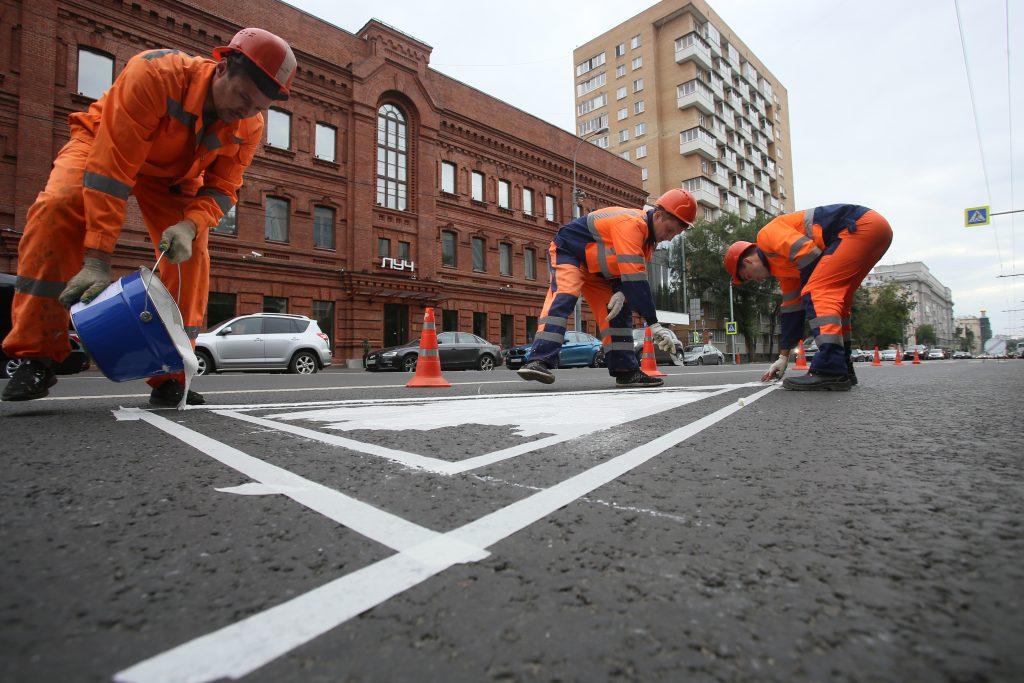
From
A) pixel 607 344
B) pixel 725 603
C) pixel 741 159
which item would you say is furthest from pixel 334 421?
pixel 741 159

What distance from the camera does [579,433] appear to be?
6.60 ft

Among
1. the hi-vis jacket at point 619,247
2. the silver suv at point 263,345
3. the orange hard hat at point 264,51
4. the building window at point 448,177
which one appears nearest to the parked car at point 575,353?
the silver suv at point 263,345

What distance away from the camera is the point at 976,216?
73.7ft

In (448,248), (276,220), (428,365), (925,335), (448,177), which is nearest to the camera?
(428,365)

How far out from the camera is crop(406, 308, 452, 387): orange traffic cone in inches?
209

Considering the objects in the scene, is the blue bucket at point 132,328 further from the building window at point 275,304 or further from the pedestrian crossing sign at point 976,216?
the pedestrian crossing sign at point 976,216

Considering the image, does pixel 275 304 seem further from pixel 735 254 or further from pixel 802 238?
pixel 802 238

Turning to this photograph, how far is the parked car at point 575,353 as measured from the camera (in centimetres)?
1786

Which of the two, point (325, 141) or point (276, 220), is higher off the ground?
point (325, 141)

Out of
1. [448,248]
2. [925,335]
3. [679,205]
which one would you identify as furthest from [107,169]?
[925,335]

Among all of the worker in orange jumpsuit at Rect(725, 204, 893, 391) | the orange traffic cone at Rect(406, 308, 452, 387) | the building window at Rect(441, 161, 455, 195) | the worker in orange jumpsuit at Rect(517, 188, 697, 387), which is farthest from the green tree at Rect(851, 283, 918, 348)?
the orange traffic cone at Rect(406, 308, 452, 387)

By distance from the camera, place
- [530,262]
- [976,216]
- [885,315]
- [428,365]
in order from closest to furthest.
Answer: [428,365] → [976,216] → [530,262] → [885,315]

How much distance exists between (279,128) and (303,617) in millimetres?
21531

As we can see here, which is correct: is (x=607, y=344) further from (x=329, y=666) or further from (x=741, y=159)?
(x=741, y=159)
